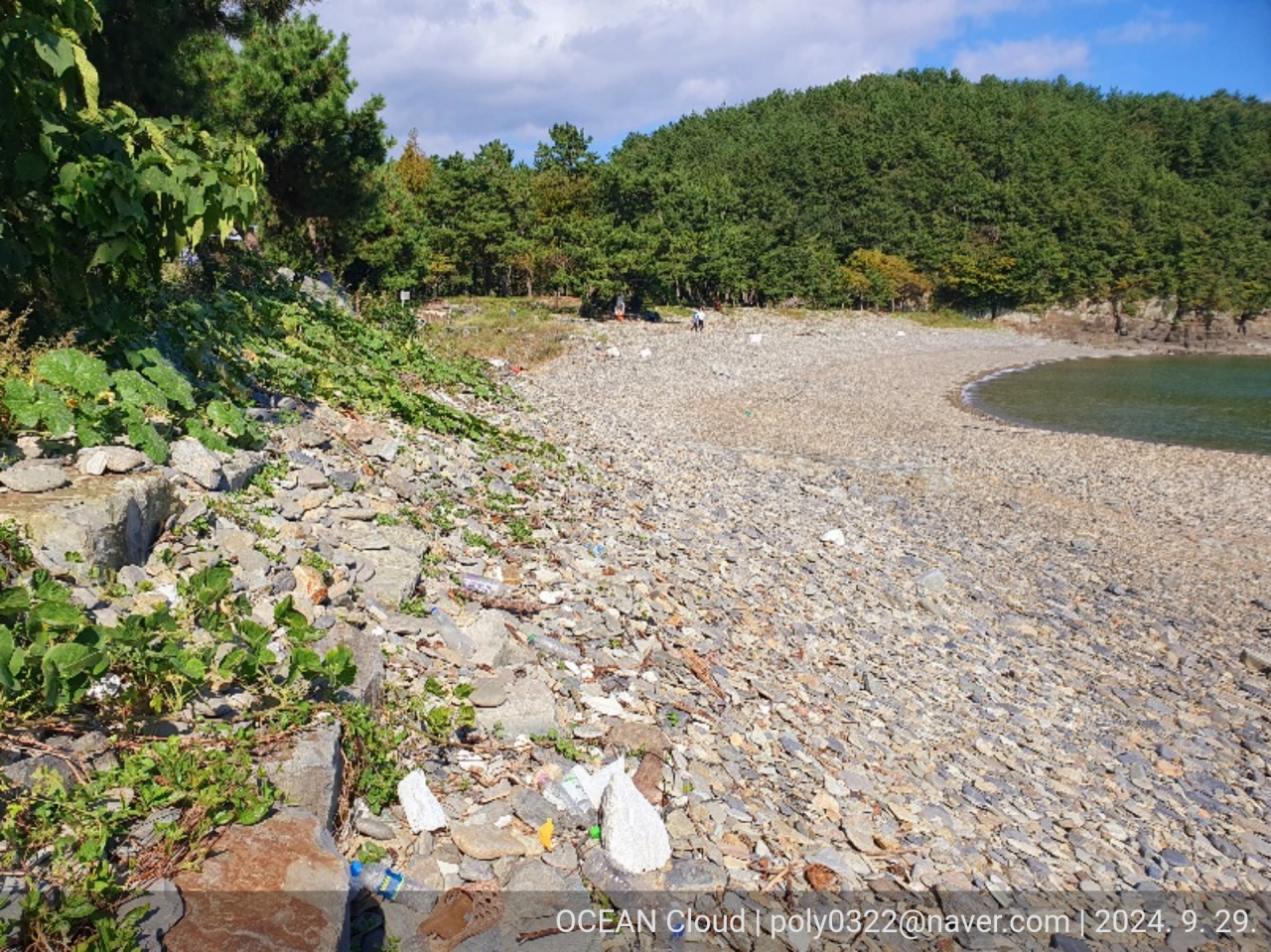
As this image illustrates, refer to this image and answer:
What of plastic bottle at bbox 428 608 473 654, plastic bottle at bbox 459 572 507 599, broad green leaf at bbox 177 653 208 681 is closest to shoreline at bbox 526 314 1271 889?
plastic bottle at bbox 459 572 507 599

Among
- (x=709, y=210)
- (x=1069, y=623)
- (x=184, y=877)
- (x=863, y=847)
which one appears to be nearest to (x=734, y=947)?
(x=863, y=847)

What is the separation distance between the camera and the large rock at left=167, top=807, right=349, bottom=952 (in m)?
2.73

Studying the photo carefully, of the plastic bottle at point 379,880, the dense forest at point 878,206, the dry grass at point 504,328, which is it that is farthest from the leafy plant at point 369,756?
the dense forest at point 878,206

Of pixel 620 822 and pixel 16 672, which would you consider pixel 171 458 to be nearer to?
pixel 16 672

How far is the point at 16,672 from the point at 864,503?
13.8 m

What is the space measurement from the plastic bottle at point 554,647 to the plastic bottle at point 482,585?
2.45 ft

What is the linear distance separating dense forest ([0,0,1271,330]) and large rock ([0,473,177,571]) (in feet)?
5.65

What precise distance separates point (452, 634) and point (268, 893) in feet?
8.91

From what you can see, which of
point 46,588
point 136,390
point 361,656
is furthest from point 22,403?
point 361,656

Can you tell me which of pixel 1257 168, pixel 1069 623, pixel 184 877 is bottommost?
pixel 1069 623

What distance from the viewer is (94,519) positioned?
4484 millimetres

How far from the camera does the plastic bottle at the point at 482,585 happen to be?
21.6 ft

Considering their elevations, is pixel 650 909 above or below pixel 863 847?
above

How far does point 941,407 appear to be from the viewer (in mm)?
31469
